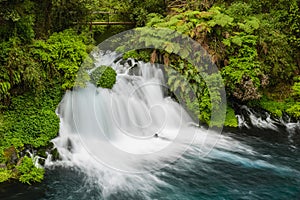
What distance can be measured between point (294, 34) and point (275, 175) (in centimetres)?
796

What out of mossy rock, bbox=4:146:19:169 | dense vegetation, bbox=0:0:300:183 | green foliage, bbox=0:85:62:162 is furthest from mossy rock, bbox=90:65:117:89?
mossy rock, bbox=4:146:19:169

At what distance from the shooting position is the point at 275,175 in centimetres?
848

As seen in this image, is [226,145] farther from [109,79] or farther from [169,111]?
[109,79]

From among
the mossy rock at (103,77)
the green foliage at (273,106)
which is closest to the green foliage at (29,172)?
the mossy rock at (103,77)

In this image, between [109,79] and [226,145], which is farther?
[109,79]

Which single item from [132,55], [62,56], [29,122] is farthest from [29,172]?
[132,55]

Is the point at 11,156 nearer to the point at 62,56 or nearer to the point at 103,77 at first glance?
the point at 62,56

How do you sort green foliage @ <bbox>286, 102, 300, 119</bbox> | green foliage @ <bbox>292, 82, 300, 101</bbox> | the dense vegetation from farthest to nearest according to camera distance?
1. green foliage @ <bbox>292, 82, 300, 101</bbox>
2. green foliage @ <bbox>286, 102, 300, 119</bbox>
3. the dense vegetation

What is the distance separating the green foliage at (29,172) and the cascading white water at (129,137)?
1.79 feet

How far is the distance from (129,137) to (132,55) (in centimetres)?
408

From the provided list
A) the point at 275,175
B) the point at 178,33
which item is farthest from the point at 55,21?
the point at 275,175

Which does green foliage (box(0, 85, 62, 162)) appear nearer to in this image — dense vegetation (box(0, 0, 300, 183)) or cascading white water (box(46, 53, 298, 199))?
dense vegetation (box(0, 0, 300, 183))

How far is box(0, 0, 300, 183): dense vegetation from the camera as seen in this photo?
8.62 m

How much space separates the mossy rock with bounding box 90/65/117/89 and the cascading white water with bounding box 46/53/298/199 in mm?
212
